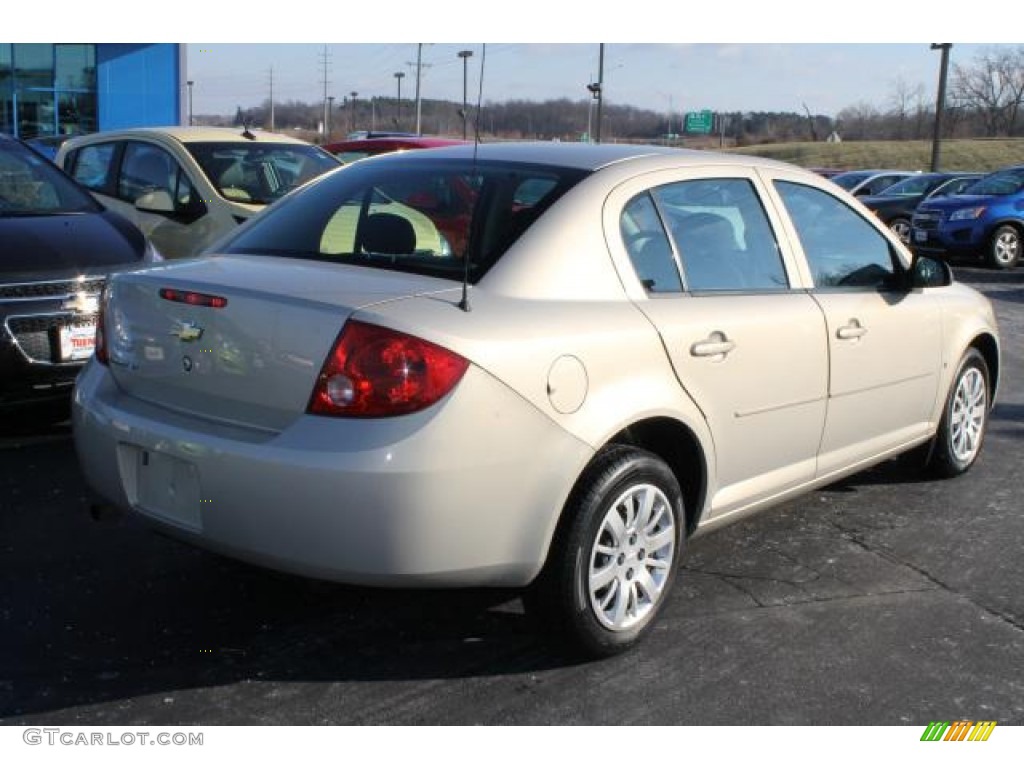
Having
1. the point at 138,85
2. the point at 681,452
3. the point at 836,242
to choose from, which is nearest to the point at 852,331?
the point at 836,242

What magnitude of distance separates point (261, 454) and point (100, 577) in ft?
4.61

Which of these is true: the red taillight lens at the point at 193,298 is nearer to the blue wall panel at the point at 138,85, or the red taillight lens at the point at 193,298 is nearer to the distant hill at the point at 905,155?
the blue wall panel at the point at 138,85

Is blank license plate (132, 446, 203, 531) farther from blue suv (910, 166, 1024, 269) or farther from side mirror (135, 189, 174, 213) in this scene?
blue suv (910, 166, 1024, 269)

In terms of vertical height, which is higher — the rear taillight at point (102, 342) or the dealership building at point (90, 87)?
the dealership building at point (90, 87)

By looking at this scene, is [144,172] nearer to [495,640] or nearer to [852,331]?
[852,331]

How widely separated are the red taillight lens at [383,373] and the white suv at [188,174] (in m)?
5.25

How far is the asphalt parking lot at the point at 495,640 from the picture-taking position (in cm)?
311

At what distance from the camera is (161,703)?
3.06 m

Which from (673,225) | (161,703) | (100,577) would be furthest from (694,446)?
(100,577)

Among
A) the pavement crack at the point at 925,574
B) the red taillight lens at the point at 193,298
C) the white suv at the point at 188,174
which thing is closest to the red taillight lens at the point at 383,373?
the red taillight lens at the point at 193,298

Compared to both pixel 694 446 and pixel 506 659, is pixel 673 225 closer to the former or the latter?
pixel 694 446

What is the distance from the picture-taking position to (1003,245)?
53.9 ft

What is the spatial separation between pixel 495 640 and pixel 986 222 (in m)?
15.1

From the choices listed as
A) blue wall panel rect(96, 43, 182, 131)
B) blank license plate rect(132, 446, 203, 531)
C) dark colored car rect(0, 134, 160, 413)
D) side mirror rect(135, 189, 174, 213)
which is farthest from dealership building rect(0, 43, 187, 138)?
blank license plate rect(132, 446, 203, 531)
